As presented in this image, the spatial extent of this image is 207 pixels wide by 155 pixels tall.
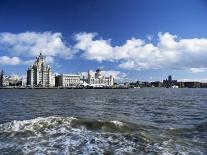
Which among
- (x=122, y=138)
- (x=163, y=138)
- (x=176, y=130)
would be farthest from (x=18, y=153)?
(x=176, y=130)

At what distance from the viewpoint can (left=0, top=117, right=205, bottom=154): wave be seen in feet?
49.2

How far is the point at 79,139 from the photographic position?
1739cm

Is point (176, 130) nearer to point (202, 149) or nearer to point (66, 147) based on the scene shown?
point (202, 149)

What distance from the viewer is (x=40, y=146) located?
1572 centimetres

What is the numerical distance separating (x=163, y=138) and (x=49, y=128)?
714 centimetres

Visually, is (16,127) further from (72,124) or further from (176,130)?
(176,130)

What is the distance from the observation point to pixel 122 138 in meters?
17.6

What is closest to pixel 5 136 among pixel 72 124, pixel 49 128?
pixel 49 128

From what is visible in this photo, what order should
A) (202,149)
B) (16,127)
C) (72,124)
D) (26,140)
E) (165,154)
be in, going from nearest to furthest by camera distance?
(165,154), (202,149), (26,140), (16,127), (72,124)

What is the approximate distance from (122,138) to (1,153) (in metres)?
6.19

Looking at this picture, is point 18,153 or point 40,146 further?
point 40,146

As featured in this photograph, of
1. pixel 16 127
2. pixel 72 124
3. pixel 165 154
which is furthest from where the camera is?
pixel 72 124

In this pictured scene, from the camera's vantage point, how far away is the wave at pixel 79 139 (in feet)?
49.2

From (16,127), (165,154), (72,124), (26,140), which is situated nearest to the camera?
(165,154)
